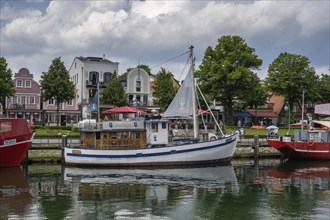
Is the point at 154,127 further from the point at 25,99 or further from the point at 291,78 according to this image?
the point at 25,99

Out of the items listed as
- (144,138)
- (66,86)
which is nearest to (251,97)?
(66,86)

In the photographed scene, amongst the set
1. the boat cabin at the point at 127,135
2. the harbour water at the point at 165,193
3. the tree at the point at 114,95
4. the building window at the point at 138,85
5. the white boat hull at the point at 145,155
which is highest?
the building window at the point at 138,85

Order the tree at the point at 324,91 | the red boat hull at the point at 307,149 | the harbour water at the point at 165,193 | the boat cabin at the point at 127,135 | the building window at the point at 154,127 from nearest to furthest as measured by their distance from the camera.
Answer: the harbour water at the point at 165,193, the boat cabin at the point at 127,135, the building window at the point at 154,127, the red boat hull at the point at 307,149, the tree at the point at 324,91

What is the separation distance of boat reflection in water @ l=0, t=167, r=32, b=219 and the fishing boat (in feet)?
19.5

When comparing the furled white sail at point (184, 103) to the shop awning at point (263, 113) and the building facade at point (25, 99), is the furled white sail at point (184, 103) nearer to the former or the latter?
the building facade at point (25, 99)

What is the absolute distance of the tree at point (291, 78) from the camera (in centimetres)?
7394

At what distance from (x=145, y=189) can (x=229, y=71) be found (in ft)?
142

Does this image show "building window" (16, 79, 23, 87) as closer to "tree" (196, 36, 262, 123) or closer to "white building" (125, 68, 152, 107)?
"white building" (125, 68, 152, 107)

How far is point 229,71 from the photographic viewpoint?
6581 centimetres

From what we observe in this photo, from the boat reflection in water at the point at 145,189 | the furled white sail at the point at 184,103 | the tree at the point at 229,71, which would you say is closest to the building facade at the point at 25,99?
the tree at the point at 229,71

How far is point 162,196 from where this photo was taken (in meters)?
23.6

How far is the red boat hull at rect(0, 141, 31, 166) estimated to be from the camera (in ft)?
114

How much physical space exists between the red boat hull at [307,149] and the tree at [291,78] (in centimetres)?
3287

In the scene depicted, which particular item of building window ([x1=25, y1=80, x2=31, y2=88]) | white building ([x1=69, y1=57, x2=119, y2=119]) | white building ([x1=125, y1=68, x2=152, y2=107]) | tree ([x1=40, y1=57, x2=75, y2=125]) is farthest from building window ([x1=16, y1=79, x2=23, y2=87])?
white building ([x1=125, y1=68, x2=152, y2=107])
